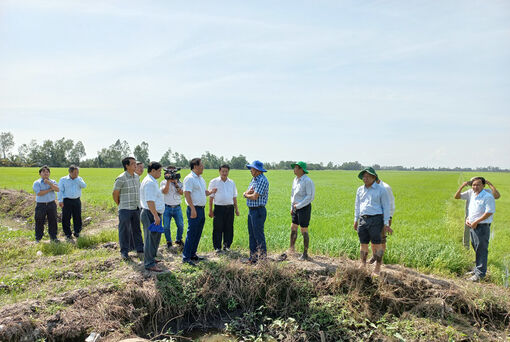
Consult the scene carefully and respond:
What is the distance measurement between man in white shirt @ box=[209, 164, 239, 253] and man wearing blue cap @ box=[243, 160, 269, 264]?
0.83 metres

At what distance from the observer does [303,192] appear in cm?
611

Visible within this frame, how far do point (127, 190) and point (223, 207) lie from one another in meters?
2.05

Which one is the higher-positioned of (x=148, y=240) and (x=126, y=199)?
(x=126, y=199)

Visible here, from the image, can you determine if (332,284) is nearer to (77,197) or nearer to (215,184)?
(215,184)

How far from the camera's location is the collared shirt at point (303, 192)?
599 cm

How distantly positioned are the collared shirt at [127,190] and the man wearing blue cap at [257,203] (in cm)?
241

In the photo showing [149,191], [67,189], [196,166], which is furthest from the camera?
[67,189]

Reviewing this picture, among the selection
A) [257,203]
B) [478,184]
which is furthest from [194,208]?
[478,184]

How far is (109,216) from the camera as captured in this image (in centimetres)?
1252

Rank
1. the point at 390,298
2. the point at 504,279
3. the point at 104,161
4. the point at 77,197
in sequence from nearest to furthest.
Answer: the point at 390,298 < the point at 504,279 < the point at 77,197 < the point at 104,161

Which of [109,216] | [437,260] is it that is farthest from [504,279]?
[109,216]

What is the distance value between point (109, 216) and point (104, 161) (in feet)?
209

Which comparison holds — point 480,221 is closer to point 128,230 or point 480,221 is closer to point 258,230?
point 258,230

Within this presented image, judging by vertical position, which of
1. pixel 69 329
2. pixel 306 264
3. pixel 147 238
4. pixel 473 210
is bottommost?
pixel 69 329
